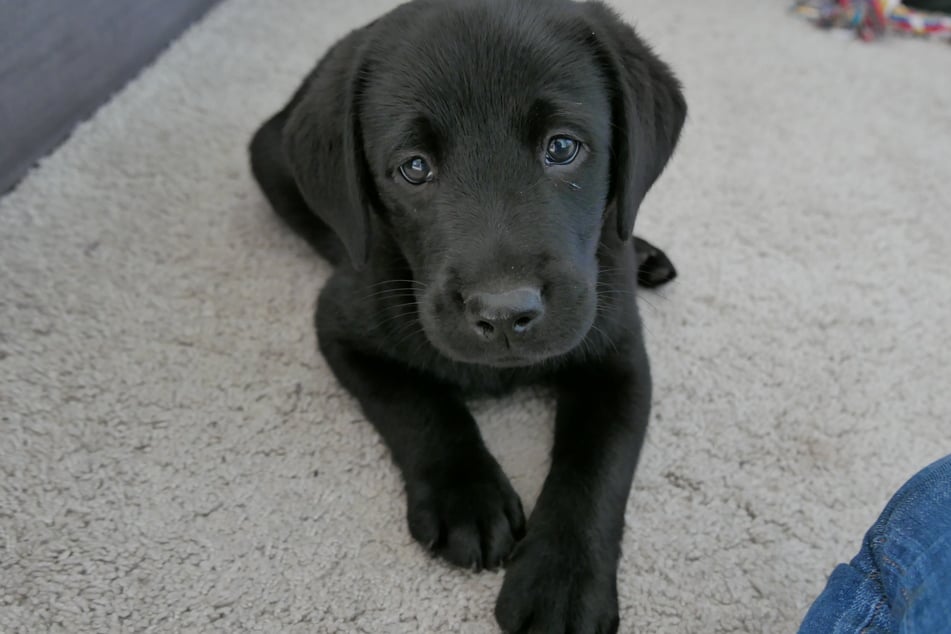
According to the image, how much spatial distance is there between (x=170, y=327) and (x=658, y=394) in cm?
122

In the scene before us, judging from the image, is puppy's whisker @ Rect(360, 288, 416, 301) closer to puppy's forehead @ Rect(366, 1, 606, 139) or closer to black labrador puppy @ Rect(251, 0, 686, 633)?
black labrador puppy @ Rect(251, 0, 686, 633)

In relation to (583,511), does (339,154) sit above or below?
above

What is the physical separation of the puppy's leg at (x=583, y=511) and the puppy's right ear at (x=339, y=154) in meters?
0.56

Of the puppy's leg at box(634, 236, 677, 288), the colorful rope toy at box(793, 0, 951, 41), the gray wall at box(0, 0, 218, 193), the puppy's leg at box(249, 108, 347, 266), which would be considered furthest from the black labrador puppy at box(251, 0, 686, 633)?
the colorful rope toy at box(793, 0, 951, 41)

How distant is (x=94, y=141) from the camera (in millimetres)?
2600

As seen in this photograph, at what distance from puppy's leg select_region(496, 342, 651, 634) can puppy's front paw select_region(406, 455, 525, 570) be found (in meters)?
0.05

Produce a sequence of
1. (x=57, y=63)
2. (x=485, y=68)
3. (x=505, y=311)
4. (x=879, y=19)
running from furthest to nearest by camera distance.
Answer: (x=879, y=19) < (x=57, y=63) < (x=485, y=68) < (x=505, y=311)

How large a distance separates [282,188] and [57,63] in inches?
35.2

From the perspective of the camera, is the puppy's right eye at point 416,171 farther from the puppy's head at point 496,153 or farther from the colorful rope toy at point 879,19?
the colorful rope toy at point 879,19

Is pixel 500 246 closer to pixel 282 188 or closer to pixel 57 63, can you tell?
pixel 282 188

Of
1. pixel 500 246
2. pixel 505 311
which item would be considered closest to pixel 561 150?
pixel 500 246

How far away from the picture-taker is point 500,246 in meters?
1.35

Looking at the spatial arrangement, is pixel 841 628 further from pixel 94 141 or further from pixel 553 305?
pixel 94 141

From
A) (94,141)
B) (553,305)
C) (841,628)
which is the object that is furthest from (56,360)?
(841,628)
